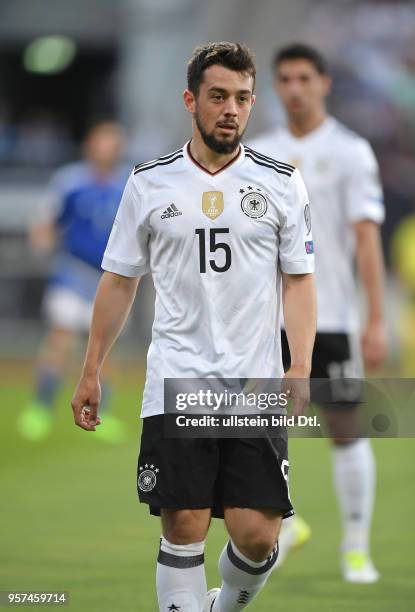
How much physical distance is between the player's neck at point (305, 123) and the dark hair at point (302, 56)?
0.23m

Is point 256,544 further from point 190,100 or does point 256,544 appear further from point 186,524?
point 190,100

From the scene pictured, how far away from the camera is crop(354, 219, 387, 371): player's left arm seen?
6.96 meters

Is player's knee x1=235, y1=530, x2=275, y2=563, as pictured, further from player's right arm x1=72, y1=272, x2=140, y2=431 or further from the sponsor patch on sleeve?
the sponsor patch on sleeve

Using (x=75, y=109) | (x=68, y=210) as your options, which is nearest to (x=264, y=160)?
(x=68, y=210)

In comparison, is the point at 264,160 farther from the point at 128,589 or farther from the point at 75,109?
the point at 75,109

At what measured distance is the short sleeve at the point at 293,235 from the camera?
4.94m

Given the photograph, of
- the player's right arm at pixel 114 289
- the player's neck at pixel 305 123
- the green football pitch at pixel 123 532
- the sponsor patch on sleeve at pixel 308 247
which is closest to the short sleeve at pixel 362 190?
the player's neck at pixel 305 123

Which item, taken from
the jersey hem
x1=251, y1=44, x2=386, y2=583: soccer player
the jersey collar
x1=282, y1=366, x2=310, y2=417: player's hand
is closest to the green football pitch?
x1=251, y1=44, x2=386, y2=583: soccer player

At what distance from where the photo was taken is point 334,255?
7.11 meters

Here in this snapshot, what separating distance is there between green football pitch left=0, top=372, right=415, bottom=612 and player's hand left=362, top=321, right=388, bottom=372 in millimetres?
1069

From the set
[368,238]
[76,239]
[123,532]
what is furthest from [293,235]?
[76,239]

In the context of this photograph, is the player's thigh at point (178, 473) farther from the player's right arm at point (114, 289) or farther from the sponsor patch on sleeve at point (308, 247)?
the sponsor patch on sleeve at point (308, 247)

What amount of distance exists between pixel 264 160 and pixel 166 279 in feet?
1.88

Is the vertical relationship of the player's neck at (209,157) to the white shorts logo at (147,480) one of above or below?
above
